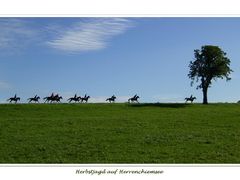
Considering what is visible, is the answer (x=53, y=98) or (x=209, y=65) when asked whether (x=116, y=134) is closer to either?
(x=53, y=98)

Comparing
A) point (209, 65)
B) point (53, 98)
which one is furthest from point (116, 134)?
point (209, 65)

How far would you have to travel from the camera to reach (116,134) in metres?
43.3

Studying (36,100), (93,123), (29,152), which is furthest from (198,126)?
(36,100)

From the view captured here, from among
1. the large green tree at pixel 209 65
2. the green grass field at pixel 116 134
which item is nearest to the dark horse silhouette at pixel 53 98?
the green grass field at pixel 116 134

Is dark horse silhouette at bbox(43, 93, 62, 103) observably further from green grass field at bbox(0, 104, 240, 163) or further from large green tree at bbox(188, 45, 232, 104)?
large green tree at bbox(188, 45, 232, 104)

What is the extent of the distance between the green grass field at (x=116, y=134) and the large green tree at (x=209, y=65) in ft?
68.3

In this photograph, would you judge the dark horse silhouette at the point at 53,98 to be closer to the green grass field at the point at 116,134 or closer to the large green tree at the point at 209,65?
the green grass field at the point at 116,134

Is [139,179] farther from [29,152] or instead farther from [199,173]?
[29,152]

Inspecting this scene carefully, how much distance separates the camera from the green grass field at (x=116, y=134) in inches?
1389

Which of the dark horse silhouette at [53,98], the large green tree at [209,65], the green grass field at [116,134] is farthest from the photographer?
the large green tree at [209,65]

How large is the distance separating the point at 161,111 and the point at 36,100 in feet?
48.5

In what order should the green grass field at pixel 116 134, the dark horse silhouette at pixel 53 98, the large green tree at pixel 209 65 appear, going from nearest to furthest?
the green grass field at pixel 116 134 → the dark horse silhouette at pixel 53 98 → the large green tree at pixel 209 65

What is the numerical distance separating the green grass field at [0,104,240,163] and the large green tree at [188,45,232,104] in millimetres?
20816

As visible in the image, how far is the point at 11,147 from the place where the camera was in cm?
3812
